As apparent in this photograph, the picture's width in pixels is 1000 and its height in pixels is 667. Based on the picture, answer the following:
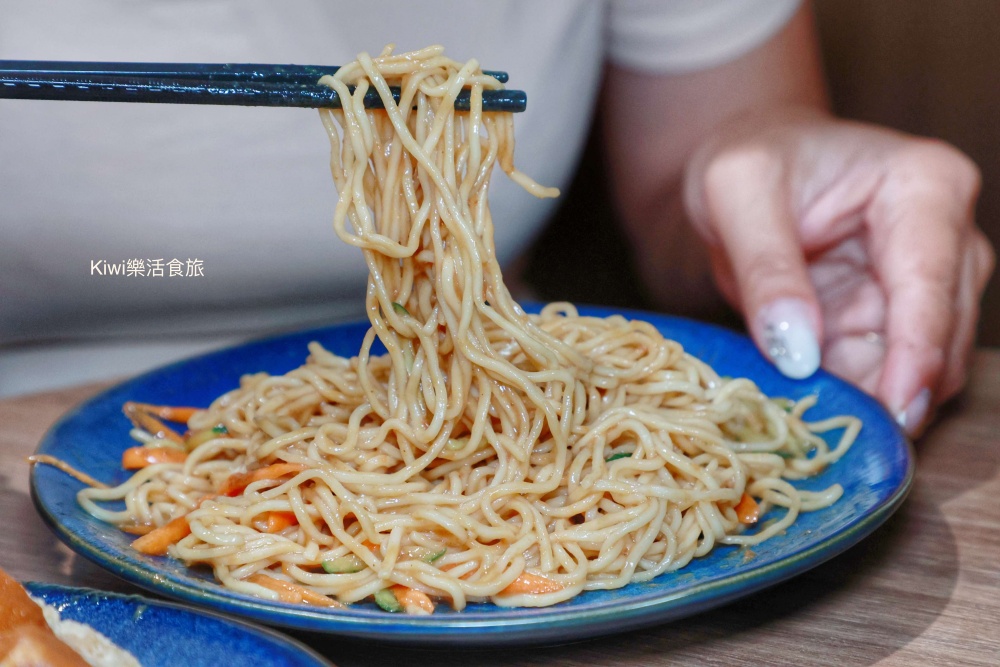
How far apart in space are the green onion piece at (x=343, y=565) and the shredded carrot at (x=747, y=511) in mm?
525

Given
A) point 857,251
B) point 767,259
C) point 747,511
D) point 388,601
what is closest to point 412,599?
point 388,601

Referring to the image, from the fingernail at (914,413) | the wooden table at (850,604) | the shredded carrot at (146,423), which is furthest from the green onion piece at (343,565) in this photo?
the fingernail at (914,413)

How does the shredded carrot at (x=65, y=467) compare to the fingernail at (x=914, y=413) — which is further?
the fingernail at (x=914, y=413)

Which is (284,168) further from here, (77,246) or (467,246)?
(467,246)

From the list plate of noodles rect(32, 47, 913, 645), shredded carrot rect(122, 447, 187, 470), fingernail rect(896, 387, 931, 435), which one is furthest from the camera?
fingernail rect(896, 387, 931, 435)

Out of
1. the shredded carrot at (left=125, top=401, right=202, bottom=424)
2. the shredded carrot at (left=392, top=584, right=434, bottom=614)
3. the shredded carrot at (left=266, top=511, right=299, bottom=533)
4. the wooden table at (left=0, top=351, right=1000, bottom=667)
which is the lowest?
the wooden table at (left=0, top=351, right=1000, bottom=667)

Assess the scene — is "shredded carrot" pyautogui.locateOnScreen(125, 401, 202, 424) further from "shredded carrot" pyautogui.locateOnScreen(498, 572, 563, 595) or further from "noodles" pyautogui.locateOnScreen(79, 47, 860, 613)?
"shredded carrot" pyautogui.locateOnScreen(498, 572, 563, 595)

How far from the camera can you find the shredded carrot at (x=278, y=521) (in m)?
1.20

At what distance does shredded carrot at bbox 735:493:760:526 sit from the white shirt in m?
0.99

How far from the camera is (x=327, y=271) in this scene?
197 centimetres

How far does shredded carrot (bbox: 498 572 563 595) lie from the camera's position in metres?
1.07

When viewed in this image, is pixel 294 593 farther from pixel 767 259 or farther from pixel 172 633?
pixel 767 259

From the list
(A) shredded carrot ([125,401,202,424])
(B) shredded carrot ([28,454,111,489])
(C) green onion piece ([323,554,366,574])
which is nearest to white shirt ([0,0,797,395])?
(A) shredded carrot ([125,401,202,424])

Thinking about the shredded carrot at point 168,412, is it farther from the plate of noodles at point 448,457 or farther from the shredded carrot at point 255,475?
the shredded carrot at point 255,475
